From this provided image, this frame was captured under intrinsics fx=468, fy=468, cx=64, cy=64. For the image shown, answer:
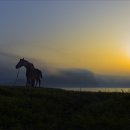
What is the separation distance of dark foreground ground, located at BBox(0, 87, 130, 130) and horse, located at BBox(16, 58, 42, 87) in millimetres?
6685

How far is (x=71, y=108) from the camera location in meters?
29.2

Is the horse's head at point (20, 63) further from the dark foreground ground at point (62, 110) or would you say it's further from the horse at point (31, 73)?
the dark foreground ground at point (62, 110)

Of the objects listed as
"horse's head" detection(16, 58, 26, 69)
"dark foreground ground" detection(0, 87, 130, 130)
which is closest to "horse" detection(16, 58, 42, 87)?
"horse's head" detection(16, 58, 26, 69)

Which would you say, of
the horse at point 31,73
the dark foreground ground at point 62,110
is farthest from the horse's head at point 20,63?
the dark foreground ground at point 62,110

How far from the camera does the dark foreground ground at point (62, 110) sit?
25.7m

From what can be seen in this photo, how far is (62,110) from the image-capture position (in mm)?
28547

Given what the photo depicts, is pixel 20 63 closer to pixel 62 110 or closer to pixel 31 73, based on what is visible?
pixel 31 73

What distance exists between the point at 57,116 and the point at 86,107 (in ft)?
7.74

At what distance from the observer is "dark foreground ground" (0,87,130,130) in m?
25.7

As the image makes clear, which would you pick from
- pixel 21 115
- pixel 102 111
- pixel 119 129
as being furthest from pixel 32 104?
pixel 119 129

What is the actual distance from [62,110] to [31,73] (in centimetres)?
1155

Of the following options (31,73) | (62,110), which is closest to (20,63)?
(31,73)

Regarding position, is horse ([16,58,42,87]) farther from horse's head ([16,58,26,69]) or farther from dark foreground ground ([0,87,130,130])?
dark foreground ground ([0,87,130,130])

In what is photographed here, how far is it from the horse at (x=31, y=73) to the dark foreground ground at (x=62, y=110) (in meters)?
6.69
